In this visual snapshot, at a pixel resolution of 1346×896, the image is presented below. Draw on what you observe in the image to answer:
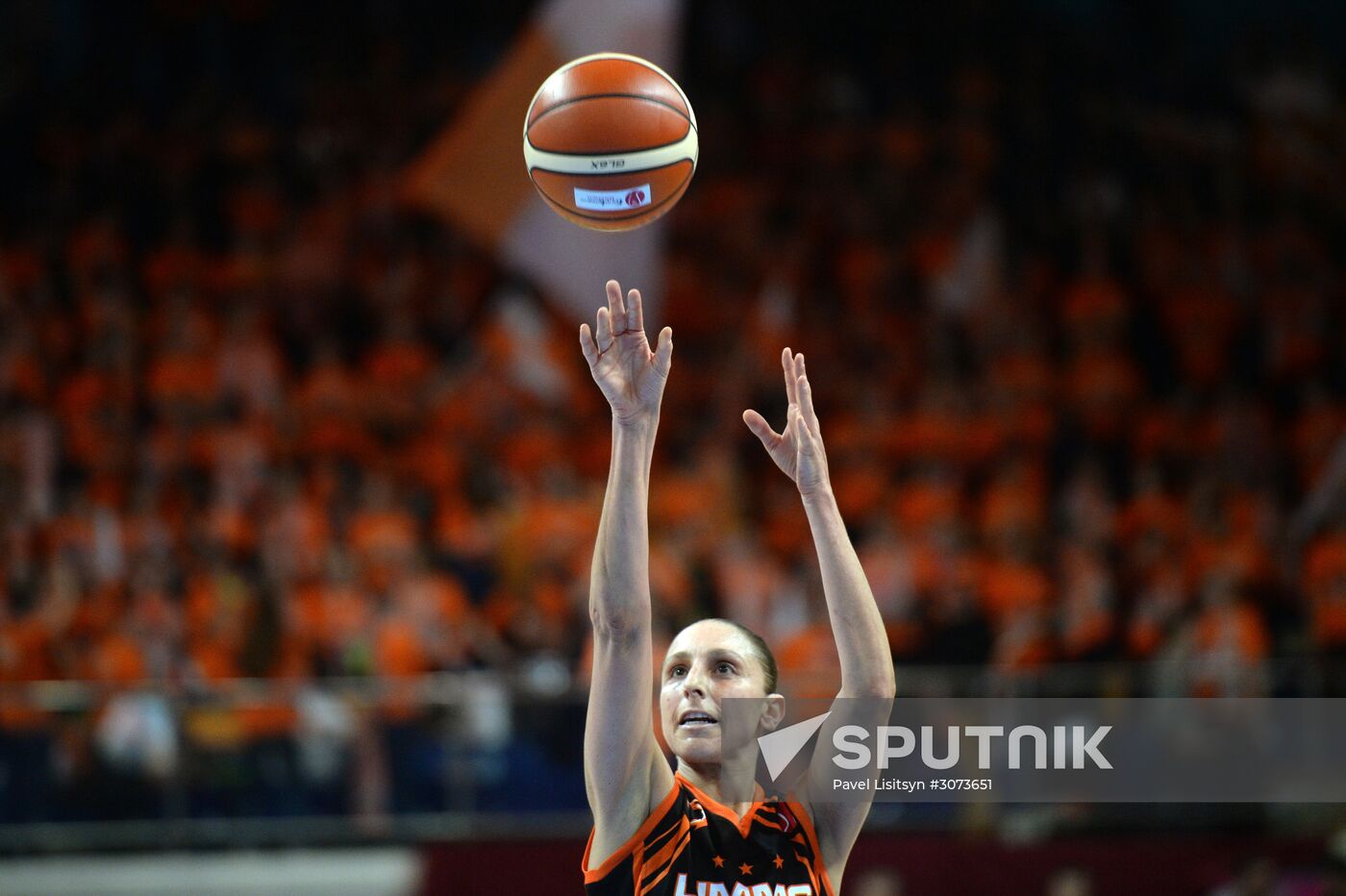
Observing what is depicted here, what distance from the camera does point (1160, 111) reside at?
53.2 ft

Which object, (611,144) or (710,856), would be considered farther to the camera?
(611,144)

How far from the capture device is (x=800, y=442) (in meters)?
4.38

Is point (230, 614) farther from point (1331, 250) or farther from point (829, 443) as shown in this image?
point (1331, 250)

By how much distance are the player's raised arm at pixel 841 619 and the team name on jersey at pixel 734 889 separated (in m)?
0.26

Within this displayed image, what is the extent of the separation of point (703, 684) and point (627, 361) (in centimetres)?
82

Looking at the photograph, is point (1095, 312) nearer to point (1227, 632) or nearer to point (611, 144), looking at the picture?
point (1227, 632)

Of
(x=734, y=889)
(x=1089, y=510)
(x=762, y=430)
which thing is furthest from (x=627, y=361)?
(x=1089, y=510)

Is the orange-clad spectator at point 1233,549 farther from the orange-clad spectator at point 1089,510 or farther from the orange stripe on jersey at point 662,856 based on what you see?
the orange stripe on jersey at point 662,856

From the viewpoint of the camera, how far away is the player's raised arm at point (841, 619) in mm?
4285

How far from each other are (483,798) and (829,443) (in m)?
4.90

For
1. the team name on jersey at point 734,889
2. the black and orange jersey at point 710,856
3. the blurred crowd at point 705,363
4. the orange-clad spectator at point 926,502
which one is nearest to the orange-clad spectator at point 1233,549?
the blurred crowd at point 705,363

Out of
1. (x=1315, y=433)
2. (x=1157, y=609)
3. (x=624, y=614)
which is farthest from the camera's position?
(x=1315, y=433)

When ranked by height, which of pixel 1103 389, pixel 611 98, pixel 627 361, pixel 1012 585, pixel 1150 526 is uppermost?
pixel 1103 389

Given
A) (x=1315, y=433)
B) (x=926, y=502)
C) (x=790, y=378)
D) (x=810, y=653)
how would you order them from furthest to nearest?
1. (x=1315, y=433)
2. (x=926, y=502)
3. (x=810, y=653)
4. (x=790, y=378)
